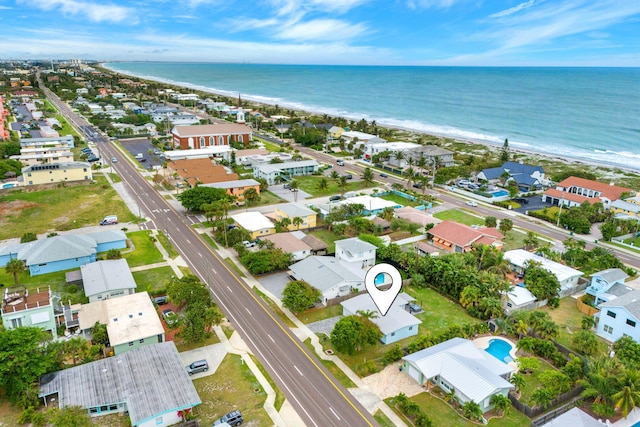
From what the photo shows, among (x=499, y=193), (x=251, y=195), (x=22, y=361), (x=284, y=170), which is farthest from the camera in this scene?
(x=284, y=170)

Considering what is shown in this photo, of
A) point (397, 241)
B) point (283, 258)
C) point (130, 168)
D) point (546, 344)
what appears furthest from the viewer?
point (130, 168)

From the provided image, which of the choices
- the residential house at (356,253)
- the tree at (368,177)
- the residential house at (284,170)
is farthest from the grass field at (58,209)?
the tree at (368,177)

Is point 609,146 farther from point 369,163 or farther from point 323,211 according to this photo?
point 323,211

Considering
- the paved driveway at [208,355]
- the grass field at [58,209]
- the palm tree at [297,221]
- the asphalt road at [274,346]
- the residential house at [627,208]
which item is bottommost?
the grass field at [58,209]

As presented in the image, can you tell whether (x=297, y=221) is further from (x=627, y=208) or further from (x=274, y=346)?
(x=627, y=208)

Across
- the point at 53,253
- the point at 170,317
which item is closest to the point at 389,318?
the point at 170,317

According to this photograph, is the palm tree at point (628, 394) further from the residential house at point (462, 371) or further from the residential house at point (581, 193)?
the residential house at point (581, 193)

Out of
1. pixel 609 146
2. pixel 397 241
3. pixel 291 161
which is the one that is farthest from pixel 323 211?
pixel 609 146
